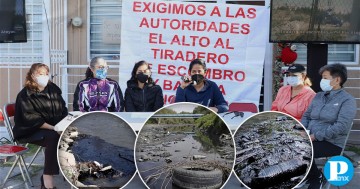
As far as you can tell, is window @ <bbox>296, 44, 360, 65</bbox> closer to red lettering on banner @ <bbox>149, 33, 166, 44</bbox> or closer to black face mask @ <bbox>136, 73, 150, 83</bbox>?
red lettering on banner @ <bbox>149, 33, 166, 44</bbox>

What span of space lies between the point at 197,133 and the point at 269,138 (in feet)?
2.12

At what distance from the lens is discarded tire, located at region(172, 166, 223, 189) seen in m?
4.03

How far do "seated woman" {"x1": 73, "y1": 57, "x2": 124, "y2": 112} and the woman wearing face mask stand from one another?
1.85 m

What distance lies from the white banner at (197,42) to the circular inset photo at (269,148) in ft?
8.53

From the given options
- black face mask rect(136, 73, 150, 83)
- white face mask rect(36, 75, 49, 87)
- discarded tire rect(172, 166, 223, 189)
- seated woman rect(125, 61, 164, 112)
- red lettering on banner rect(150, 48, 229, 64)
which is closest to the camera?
discarded tire rect(172, 166, 223, 189)

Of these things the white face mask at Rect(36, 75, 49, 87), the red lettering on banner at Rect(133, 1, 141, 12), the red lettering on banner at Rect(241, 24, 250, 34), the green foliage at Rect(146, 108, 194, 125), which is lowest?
the green foliage at Rect(146, 108, 194, 125)

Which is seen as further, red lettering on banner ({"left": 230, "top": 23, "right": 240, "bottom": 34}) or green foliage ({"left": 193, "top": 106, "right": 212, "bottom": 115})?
red lettering on banner ({"left": 230, "top": 23, "right": 240, "bottom": 34})

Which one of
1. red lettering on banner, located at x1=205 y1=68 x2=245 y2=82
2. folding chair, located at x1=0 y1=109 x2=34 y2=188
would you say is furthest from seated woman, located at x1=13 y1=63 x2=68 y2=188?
red lettering on banner, located at x1=205 y1=68 x2=245 y2=82

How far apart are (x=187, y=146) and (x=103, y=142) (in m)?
0.73

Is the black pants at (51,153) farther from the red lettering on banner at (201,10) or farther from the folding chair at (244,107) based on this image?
the red lettering on banner at (201,10)

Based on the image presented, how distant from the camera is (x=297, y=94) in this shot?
522 cm

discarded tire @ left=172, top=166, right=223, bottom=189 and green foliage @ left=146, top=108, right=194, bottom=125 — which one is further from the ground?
green foliage @ left=146, top=108, right=194, bottom=125

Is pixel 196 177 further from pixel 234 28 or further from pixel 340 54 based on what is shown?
pixel 340 54

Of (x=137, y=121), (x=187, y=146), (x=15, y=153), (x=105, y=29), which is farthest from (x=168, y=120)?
(x=105, y=29)
